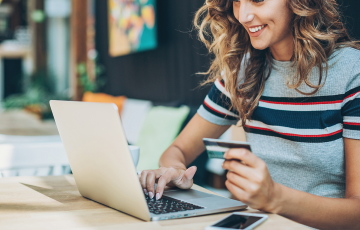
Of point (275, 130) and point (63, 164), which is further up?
point (275, 130)

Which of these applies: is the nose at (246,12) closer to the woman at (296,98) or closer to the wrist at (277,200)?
the woman at (296,98)

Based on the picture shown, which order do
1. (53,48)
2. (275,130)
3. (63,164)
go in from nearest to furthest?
(275,130) < (63,164) < (53,48)

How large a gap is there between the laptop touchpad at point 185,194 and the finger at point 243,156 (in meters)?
0.26

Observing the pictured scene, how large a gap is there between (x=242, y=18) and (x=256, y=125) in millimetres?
351

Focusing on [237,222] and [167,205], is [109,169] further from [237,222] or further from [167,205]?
[237,222]

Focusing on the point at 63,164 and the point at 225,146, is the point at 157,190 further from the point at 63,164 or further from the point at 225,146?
the point at 63,164

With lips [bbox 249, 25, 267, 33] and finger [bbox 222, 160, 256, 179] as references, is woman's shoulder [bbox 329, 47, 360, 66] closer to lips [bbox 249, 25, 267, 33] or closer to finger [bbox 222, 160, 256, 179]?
lips [bbox 249, 25, 267, 33]

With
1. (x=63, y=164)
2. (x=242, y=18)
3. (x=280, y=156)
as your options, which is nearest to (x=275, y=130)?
(x=280, y=156)

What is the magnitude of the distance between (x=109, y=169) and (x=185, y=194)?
0.25m

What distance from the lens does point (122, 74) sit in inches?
194

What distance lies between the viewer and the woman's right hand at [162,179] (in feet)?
3.19

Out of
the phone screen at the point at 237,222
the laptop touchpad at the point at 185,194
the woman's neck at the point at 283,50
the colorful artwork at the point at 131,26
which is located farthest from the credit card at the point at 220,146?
the colorful artwork at the point at 131,26

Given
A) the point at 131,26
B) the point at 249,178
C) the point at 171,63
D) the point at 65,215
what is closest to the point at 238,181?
the point at 249,178

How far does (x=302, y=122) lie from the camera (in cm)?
121
